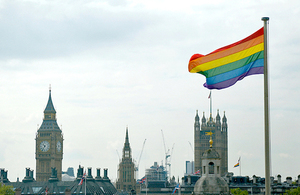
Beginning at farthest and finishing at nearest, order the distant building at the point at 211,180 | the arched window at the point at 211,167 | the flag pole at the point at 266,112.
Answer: the arched window at the point at 211,167, the distant building at the point at 211,180, the flag pole at the point at 266,112

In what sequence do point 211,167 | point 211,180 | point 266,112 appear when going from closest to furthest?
point 266,112 < point 211,180 < point 211,167

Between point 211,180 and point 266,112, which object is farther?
point 211,180

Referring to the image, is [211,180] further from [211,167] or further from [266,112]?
[266,112]

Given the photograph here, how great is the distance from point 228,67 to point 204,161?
23.1m

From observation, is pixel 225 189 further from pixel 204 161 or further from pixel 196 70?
pixel 196 70

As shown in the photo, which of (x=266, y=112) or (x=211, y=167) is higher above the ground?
(x=266, y=112)

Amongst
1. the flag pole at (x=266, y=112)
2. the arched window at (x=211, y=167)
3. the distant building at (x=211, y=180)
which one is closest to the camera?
the flag pole at (x=266, y=112)

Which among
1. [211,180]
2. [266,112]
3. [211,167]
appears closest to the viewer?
[266,112]

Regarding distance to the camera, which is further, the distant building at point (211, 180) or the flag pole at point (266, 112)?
the distant building at point (211, 180)

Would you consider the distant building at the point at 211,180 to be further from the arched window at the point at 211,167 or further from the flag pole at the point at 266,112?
the flag pole at the point at 266,112

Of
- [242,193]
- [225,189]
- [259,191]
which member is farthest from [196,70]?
[259,191]

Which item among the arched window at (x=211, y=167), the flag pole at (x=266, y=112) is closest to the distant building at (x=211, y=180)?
the arched window at (x=211, y=167)

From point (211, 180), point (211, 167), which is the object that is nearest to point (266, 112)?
point (211, 180)

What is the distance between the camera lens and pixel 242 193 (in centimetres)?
17075
